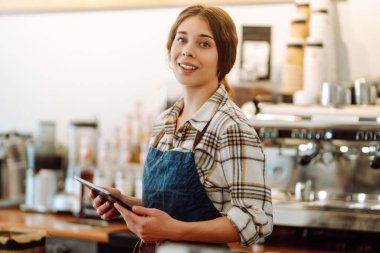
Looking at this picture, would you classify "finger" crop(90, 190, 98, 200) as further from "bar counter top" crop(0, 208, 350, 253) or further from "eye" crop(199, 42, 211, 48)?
"bar counter top" crop(0, 208, 350, 253)

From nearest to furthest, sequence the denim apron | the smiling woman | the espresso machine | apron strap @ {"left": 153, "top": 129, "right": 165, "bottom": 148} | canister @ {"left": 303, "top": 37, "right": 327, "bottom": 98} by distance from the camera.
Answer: the denim apron
apron strap @ {"left": 153, "top": 129, "right": 165, "bottom": 148}
the espresso machine
canister @ {"left": 303, "top": 37, "right": 327, "bottom": 98}
the smiling woman

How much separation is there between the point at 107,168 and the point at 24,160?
0.62 meters

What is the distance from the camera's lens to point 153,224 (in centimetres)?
151

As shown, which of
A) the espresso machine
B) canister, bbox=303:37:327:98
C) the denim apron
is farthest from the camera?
canister, bbox=303:37:327:98

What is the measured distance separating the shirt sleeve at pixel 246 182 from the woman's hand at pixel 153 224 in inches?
5.3

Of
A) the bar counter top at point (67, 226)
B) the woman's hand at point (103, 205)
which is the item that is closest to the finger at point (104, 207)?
the woman's hand at point (103, 205)

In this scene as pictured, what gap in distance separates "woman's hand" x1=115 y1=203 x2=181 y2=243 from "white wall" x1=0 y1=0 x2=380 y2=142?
6.19 ft

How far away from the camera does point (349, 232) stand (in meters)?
2.62

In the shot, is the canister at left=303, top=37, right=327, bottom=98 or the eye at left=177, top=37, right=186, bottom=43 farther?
the canister at left=303, top=37, right=327, bottom=98

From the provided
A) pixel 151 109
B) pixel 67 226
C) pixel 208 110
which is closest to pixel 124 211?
pixel 208 110

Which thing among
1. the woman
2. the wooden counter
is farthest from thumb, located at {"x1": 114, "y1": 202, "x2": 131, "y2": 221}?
the wooden counter

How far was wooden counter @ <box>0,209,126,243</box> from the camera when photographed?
2910 mm

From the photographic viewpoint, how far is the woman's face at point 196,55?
168 cm

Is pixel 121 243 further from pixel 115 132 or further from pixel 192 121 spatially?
pixel 192 121
